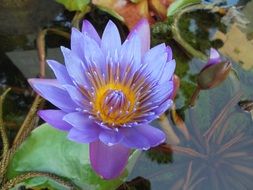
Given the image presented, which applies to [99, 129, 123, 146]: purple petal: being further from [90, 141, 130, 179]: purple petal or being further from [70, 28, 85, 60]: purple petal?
[70, 28, 85, 60]: purple petal

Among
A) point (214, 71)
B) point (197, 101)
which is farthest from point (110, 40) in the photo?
point (197, 101)

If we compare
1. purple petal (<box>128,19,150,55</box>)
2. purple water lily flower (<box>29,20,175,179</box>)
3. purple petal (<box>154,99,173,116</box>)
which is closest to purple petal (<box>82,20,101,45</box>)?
purple water lily flower (<box>29,20,175,179</box>)

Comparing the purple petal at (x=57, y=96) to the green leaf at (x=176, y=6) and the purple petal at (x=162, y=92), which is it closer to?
the purple petal at (x=162, y=92)

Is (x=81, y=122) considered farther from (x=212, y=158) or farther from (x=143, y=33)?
(x=212, y=158)

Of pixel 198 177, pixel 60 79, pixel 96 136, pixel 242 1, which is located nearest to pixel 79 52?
pixel 60 79

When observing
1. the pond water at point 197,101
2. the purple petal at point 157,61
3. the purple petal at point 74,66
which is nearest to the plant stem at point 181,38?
the pond water at point 197,101

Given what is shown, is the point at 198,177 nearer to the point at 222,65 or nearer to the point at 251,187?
the point at 251,187
